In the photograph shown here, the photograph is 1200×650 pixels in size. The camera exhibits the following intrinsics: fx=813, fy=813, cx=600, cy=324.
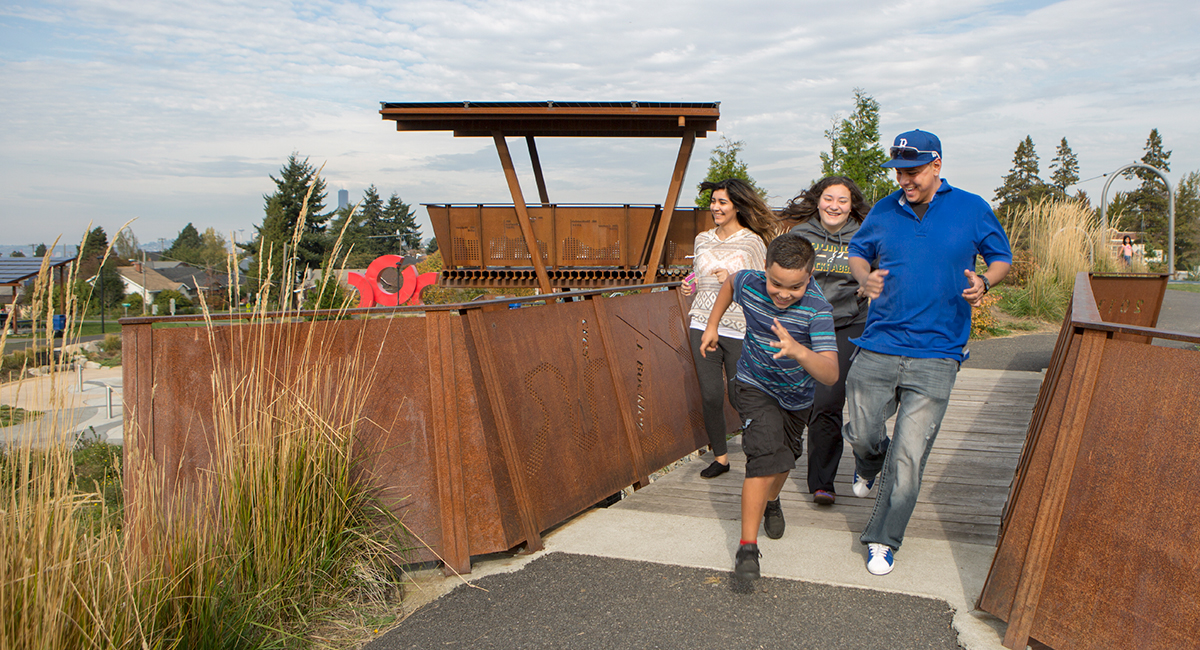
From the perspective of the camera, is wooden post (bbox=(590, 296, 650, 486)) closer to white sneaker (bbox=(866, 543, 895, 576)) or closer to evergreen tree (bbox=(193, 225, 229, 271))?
white sneaker (bbox=(866, 543, 895, 576))

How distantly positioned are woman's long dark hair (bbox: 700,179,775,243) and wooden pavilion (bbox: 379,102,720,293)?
782cm

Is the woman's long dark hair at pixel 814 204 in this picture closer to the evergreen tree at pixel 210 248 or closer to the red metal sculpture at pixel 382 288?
the red metal sculpture at pixel 382 288

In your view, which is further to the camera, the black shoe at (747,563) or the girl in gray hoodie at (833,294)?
the girl in gray hoodie at (833,294)

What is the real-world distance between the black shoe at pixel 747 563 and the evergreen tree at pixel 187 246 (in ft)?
543

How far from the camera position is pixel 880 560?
152 inches

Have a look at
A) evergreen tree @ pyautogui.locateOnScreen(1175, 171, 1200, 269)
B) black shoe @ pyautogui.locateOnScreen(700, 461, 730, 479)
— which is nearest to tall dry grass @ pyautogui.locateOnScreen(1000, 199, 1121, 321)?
black shoe @ pyautogui.locateOnScreen(700, 461, 730, 479)

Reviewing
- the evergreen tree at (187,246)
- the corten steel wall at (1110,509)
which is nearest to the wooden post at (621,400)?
the corten steel wall at (1110,509)

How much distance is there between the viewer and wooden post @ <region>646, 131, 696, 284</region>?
13773mm

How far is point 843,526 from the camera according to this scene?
15.4 ft

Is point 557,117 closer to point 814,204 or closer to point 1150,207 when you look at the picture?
point 814,204

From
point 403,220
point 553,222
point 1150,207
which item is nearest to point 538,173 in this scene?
point 553,222

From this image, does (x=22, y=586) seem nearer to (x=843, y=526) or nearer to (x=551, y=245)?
(x=843, y=526)

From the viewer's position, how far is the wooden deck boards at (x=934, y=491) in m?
4.70

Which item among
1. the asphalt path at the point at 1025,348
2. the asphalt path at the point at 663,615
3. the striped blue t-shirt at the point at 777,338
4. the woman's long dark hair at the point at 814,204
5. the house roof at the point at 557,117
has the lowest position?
the asphalt path at the point at 663,615
